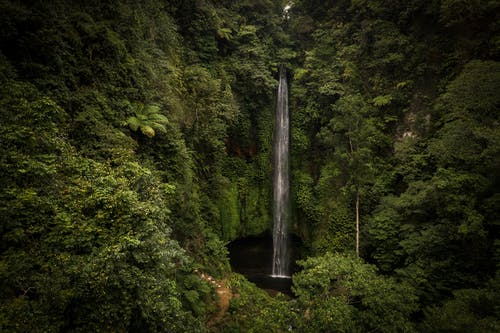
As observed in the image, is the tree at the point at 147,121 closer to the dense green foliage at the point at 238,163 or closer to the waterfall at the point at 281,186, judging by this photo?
the dense green foliage at the point at 238,163

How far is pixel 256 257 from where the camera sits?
64.8 feet

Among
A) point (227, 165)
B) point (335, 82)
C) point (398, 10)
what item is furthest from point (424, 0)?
point (227, 165)

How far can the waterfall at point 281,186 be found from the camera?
19312 mm

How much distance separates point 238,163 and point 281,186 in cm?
379

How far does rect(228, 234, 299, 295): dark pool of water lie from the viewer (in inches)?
730

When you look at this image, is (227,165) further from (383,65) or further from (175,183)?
(383,65)

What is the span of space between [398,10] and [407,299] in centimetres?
1557

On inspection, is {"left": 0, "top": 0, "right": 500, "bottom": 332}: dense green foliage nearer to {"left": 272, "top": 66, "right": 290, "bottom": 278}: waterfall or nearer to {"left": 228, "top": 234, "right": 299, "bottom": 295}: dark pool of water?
{"left": 272, "top": 66, "right": 290, "bottom": 278}: waterfall

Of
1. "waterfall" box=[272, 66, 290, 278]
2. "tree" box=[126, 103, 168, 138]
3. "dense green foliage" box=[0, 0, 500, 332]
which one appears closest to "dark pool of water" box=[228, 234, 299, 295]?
"waterfall" box=[272, 66, 290, 278]

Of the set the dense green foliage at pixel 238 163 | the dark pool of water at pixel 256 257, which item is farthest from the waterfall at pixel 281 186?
the dense green foliage at pixel 238 163

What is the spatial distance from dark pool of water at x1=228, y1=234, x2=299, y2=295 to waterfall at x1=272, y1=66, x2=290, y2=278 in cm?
44

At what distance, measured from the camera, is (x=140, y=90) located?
903 centimetres

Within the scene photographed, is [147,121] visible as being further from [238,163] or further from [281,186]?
[281,186]

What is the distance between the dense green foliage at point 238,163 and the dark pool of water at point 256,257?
110 cm
